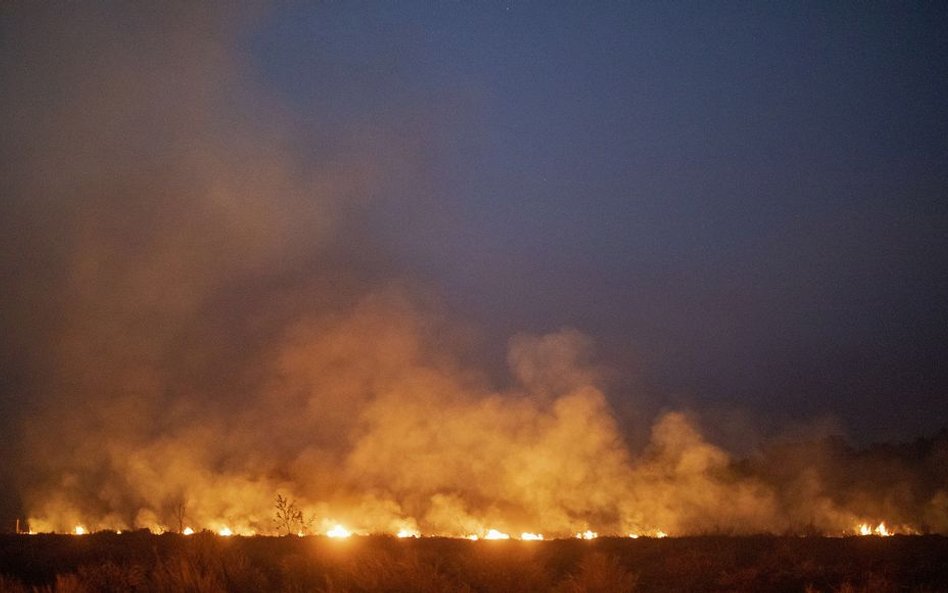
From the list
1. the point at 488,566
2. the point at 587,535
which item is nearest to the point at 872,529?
the point at 587,535

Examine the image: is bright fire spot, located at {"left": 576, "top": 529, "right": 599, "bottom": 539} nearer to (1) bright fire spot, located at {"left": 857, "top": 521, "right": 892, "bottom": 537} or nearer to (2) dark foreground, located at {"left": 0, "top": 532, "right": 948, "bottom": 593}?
(2) dark foreground, located at {"left": 0, "top": 532, "right": 948, "bottom": 593}

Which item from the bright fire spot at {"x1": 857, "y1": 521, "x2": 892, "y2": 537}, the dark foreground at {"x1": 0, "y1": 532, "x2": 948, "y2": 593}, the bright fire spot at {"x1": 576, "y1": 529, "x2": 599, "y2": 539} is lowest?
the dark foreground at {"x1": 0, "y1": 532, "x2": 948, "y2": 593}

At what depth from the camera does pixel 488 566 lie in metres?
11.1

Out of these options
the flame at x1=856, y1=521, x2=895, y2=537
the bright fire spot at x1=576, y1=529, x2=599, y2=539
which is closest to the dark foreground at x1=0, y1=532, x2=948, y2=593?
the bright fire spot at x1=576, y1=529, x2=599, y2=539

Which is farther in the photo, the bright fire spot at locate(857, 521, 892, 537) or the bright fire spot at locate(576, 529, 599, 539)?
the bright fire spot at locate(857, 521, 892, 537)

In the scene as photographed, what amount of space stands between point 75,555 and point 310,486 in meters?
15.6

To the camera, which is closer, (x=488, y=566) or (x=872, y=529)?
(x=488, y=566)

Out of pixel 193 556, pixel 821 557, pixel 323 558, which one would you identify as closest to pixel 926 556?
pixel 821 557

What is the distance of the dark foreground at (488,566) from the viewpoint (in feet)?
33.1

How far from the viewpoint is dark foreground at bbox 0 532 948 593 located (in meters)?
10.1

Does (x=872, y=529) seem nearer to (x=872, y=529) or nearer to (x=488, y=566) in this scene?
(x=872, y=529)

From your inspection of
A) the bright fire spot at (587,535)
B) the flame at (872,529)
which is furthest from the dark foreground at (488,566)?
the flame at (872,529)

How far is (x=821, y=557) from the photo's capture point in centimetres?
1307

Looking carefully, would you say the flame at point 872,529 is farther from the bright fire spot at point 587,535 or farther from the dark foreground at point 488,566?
the bright fire spot at point 587,535
